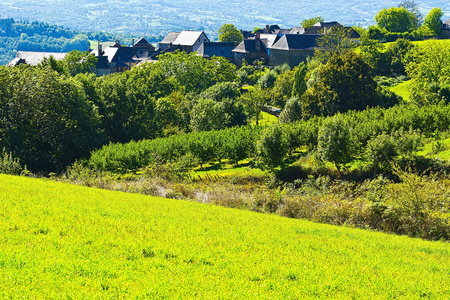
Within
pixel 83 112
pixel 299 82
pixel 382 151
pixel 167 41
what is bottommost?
pixel 83 112

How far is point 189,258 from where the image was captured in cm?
1135

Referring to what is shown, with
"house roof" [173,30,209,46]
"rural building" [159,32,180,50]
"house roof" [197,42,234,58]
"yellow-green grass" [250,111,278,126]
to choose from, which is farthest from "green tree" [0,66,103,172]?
"rural building" [159,32,180,50]

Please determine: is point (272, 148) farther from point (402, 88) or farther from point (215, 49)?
point (215, 49)

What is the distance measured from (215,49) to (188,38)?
2476cm

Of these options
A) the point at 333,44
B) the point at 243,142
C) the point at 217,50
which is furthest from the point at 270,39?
the point at 243,142

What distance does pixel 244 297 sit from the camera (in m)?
9.12

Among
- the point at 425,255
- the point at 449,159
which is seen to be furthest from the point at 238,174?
the point at 425,255

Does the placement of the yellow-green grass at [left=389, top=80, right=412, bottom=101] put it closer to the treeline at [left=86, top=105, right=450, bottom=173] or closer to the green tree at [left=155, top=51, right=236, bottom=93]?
the treeline at [left=86, top=105, right=450, bottom=173]

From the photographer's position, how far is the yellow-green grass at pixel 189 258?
30.5ft

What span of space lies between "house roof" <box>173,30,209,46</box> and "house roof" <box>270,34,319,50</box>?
137ft

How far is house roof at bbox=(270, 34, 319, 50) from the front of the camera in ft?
352

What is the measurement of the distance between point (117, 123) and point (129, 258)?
41.2 meters

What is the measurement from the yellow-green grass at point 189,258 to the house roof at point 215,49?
360 ft

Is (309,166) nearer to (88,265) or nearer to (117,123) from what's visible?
(88,265)
